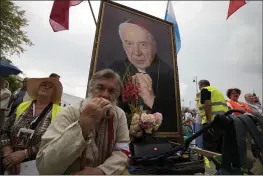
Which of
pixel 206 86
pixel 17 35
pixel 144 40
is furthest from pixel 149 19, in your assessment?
pixel 17 35

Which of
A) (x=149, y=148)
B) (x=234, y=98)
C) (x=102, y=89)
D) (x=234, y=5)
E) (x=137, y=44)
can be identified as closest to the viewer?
(x=102, y=89)

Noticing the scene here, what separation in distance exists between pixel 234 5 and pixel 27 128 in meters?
5.00

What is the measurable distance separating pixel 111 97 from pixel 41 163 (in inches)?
22.9

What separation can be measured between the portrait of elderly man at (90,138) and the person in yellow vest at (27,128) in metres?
0.99

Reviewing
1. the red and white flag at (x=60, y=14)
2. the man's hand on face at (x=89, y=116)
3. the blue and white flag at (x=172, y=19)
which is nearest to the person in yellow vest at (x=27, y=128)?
the man's hand on face at (x=89, y=116)

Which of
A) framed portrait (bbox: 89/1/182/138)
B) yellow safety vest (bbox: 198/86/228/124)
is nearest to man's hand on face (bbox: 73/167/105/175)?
framed portrait (bbox: 89/1/182/138)

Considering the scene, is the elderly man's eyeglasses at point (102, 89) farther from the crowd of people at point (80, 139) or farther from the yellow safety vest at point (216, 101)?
the yellow safety vest at point (216, 101)

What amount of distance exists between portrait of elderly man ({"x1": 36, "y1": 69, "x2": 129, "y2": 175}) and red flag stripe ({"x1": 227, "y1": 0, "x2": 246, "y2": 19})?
4.54m

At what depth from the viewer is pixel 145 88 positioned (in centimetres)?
378

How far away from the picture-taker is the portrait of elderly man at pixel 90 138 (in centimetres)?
111

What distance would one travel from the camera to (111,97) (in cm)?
150

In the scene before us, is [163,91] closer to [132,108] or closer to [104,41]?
[132,108]

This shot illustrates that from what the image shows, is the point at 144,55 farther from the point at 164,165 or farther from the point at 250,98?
the point at 250,98

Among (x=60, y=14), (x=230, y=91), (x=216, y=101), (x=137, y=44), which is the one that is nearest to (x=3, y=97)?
(x=137, y=44)
